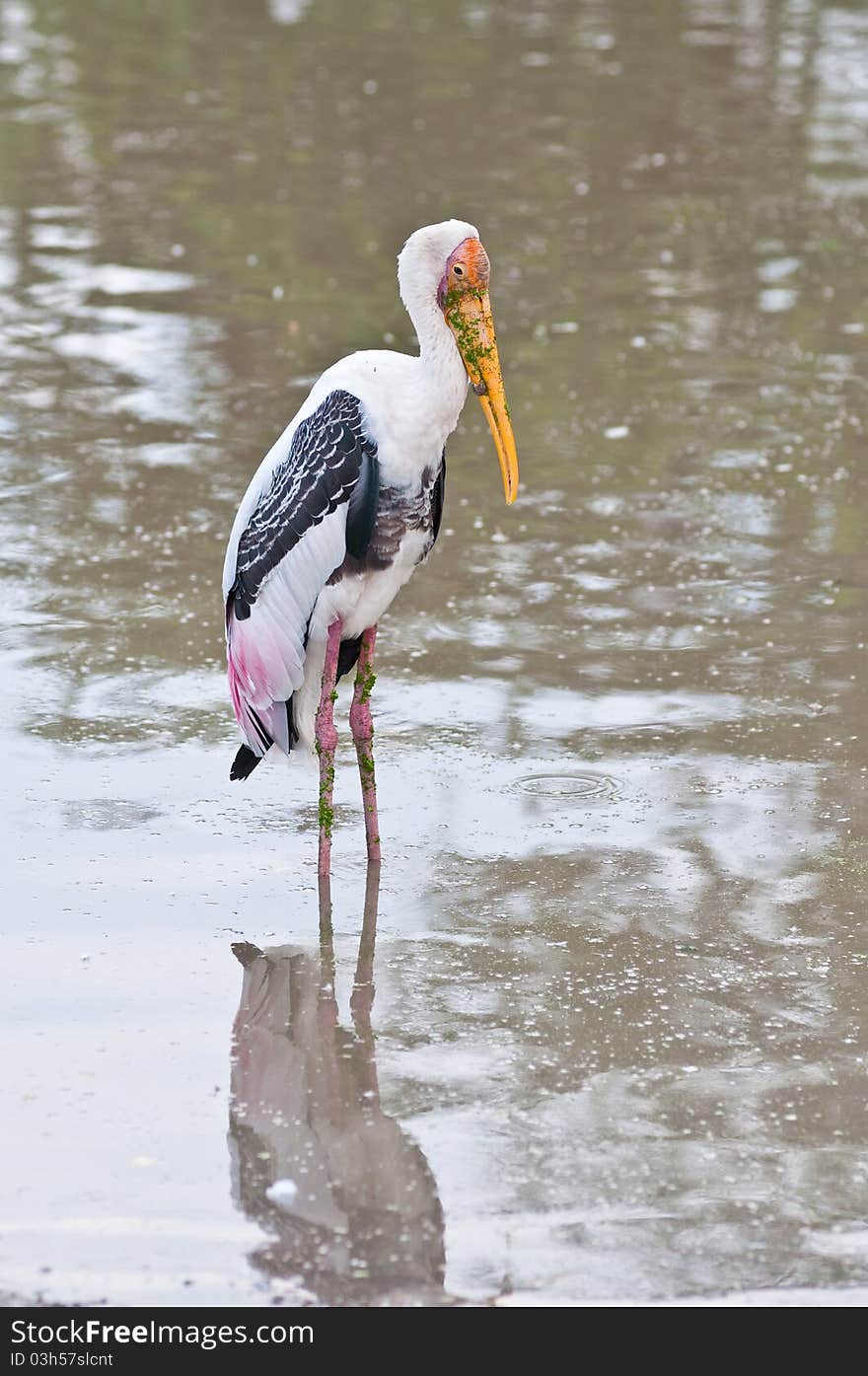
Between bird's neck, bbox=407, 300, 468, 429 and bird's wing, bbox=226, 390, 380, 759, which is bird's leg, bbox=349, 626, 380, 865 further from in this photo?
bird's neck, bbox=407, 300, 468, 429

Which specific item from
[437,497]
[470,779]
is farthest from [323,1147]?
[470,779]

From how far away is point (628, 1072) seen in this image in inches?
187

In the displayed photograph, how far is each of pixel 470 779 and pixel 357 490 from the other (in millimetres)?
1339

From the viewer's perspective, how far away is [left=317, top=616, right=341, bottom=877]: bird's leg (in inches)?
222

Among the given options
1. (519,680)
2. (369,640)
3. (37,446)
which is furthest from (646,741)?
(37,446)

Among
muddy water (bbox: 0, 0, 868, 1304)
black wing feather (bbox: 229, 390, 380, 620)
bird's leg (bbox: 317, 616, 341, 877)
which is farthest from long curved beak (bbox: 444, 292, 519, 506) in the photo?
muddy water (bbox: 0, 0, 868, 1304)

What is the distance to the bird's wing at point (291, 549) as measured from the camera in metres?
5.34

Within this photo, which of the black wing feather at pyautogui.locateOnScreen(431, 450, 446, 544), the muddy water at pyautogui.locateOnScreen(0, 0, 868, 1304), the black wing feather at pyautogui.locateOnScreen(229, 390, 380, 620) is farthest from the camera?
the black wing feather at pyautogui.locateOnScreen(431, 450, 446, 544)

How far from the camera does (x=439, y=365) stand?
211 inches

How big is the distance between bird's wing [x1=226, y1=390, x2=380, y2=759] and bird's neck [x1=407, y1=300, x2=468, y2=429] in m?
0.20

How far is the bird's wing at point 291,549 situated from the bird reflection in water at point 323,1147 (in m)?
0.76

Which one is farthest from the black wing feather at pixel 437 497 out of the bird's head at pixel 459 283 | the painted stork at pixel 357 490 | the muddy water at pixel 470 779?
the muddy water at pixel 470 779

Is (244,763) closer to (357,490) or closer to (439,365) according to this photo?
(357,490)

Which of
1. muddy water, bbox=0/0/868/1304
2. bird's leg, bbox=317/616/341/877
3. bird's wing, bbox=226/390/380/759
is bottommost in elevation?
muddy water, bbox=0/0/868/1304
